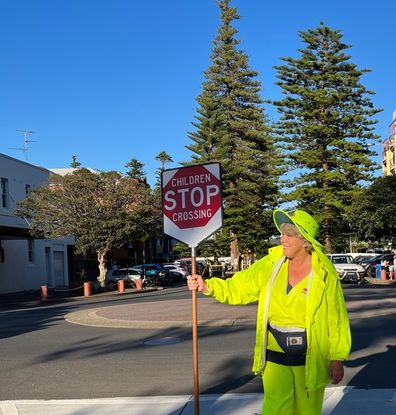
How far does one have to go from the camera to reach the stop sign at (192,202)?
16.6 feet

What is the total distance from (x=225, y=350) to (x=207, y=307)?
284 inches

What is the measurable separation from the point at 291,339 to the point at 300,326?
104 mm

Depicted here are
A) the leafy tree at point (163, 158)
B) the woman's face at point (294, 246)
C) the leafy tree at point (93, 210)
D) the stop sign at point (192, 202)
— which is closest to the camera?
the woman's face at point (294, 246)

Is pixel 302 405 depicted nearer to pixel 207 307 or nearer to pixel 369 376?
pixel 369 376

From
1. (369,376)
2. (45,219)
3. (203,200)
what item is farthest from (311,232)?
(45,219)

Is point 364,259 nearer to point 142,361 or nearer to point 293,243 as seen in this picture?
point 142,361

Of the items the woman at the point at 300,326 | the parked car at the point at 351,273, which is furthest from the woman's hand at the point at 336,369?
the parked car at the point at 351,273

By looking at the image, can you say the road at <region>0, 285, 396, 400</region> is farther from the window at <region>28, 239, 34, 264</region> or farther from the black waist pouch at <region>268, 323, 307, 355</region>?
the window at <region>28, 239, 34, 264</region>

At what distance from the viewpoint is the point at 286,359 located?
3.73 m

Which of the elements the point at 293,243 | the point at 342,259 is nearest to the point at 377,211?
the point at 342,259

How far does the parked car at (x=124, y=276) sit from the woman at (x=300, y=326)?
31.3 metres

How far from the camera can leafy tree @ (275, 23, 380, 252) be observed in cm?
3897

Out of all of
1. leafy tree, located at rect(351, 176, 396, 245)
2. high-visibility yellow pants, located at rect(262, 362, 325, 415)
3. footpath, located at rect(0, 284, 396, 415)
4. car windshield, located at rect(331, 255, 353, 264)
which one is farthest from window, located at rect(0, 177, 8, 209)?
high-visibility yellow pants, located at rect(262, 362, 325, 415)

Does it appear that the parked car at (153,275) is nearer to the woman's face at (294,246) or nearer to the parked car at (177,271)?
the parked car at (177,271)
